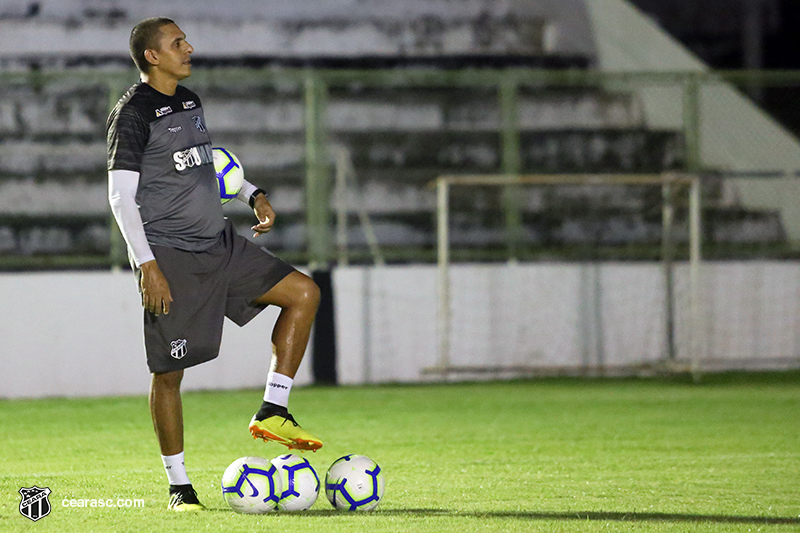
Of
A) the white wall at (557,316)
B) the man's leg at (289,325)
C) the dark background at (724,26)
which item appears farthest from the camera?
the dark background at (724,26)

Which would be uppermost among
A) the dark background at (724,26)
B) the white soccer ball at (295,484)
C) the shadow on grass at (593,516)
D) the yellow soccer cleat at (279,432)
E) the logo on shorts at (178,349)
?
the dark background at (724,26)

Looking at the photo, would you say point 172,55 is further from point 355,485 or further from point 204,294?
point 355,485

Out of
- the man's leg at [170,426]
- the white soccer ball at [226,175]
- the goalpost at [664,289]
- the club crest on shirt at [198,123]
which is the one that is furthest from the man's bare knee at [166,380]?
the goalpost at [664,289]

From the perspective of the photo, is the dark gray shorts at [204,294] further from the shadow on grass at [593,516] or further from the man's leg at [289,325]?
the shadow on grass at [593,516]

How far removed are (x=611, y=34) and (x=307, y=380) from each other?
672 centimetres

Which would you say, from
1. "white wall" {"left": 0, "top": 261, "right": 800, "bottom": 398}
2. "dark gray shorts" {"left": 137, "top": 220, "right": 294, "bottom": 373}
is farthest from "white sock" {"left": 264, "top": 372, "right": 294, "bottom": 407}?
"white wall" {"left": 0, "top": 261, "right": 800, "bottom": 398}

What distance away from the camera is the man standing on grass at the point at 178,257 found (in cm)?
439

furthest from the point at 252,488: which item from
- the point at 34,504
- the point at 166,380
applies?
the point at 34,504

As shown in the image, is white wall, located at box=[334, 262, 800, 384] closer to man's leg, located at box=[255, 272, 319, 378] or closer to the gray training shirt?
man's leg, located at box=[255, 272, 319, 378]

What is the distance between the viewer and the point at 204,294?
15.0 ft

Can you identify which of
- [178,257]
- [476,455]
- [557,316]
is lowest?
[476,455]

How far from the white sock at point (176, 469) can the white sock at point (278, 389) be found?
38 centimetres

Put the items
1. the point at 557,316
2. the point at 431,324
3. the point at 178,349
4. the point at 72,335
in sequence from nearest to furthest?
the point at 178,349 < the point at 72,335 < the point at 431,324 < the point at 557,316

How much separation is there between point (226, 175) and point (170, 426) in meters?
1.02
